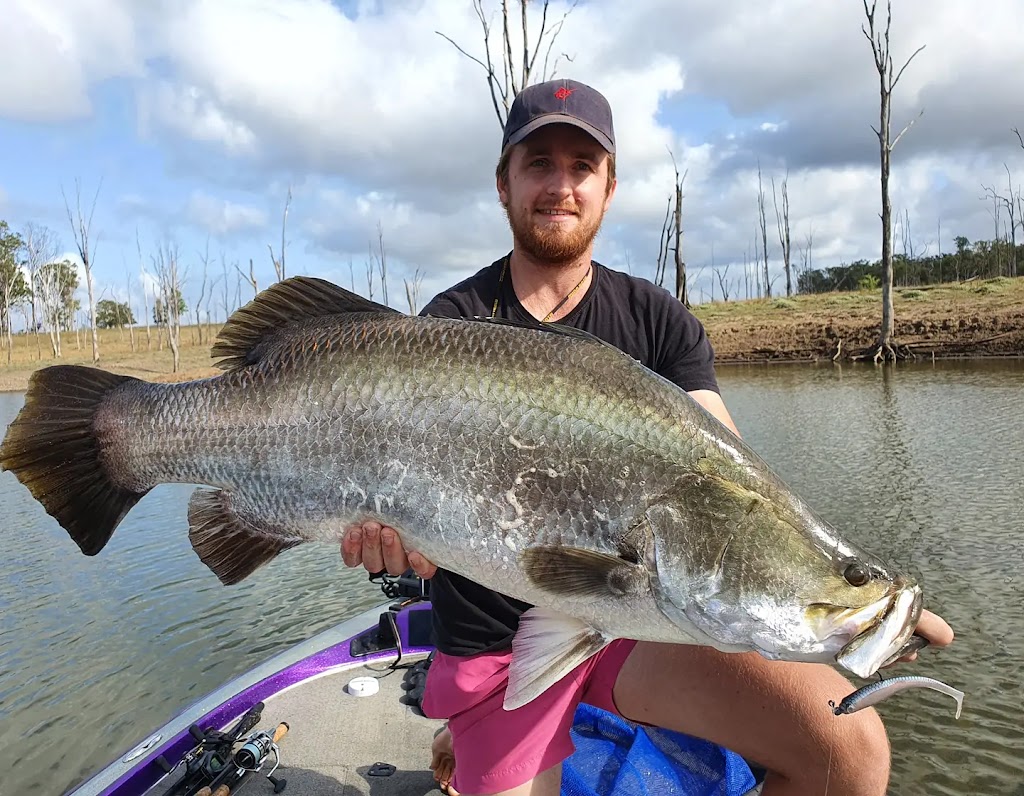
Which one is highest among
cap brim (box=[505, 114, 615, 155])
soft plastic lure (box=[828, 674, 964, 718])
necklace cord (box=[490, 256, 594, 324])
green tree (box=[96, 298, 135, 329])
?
green tree (box=[96, 298, 135, 329])

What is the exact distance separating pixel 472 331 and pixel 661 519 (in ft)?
3.01

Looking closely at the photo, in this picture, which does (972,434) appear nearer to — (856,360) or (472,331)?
(472,331)

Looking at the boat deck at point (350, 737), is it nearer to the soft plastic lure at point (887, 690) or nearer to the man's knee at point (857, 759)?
the man's knee at point (857, 759)

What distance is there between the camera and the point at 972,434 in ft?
44.8

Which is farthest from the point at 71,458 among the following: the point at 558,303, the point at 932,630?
the point at 932,630

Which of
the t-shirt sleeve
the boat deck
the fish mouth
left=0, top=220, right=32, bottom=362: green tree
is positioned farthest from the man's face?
left=0, top=220, right=32, bottom=362: green tree

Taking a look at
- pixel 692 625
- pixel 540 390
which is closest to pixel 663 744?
pixel 692 625

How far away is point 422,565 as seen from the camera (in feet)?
8.35

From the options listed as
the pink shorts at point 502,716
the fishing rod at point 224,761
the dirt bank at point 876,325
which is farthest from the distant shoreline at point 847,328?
the pink shorts at point 502,716

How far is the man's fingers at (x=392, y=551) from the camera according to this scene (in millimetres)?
2465

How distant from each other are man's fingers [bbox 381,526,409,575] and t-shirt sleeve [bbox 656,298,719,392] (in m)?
1.41

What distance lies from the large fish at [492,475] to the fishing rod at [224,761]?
1481 millimetres

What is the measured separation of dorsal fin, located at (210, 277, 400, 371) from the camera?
2773 mm

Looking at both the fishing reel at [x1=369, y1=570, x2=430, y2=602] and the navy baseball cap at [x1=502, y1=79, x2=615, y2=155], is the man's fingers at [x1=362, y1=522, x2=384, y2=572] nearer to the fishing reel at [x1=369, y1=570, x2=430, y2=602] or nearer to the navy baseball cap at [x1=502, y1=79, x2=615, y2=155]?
the navy baseball cap at [x1=502, y1=79, x2=615, y2=155]
